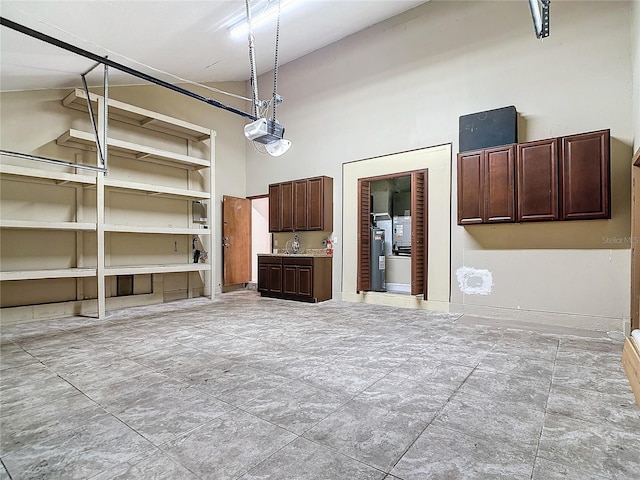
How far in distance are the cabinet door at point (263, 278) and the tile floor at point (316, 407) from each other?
Result: 10.6 feet

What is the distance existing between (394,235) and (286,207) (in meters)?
2.87

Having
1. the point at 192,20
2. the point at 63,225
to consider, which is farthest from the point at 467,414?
the point at 63,225

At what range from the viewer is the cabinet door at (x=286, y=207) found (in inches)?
291

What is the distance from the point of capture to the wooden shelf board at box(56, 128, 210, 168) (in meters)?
5.12

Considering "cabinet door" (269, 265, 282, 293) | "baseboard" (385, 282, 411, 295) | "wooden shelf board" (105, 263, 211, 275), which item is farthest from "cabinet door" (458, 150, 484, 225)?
"wooden shelf board" (105, 263, 211, 275)

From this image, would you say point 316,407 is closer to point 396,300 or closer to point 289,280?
point 396,300

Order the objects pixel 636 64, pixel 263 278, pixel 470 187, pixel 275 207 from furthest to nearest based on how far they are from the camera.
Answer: pixel 275 207, pixel 263 278, pixel 470 187, pixel 636 64

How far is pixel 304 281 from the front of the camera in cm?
673

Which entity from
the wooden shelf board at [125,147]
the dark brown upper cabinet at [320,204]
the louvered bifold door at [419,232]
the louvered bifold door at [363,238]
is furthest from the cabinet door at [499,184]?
the wooden shelf board at [125,147]

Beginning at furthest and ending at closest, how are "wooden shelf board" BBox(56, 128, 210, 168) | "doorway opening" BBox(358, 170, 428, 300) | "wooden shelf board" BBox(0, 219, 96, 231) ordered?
1. "doorway opening" BBox(358, 170, 428, 300)
2. "wooden shelf board" BBox(56, 128, 210, 168)
3. "wooden shelf board" BBox(0, 219, 96, 231)

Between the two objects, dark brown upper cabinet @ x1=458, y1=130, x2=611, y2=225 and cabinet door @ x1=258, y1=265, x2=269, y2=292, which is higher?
dark brown upper cabinet @ x1=458, y1=130, x2=611, y2=225

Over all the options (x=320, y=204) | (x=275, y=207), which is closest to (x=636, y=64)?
(x=320, y=204)

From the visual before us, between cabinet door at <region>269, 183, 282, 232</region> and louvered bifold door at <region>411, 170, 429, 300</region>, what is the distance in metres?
3.12

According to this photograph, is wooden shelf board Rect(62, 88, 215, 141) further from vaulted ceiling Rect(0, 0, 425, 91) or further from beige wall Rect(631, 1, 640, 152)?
beige wall Rect(631, 1, 640, 152)
